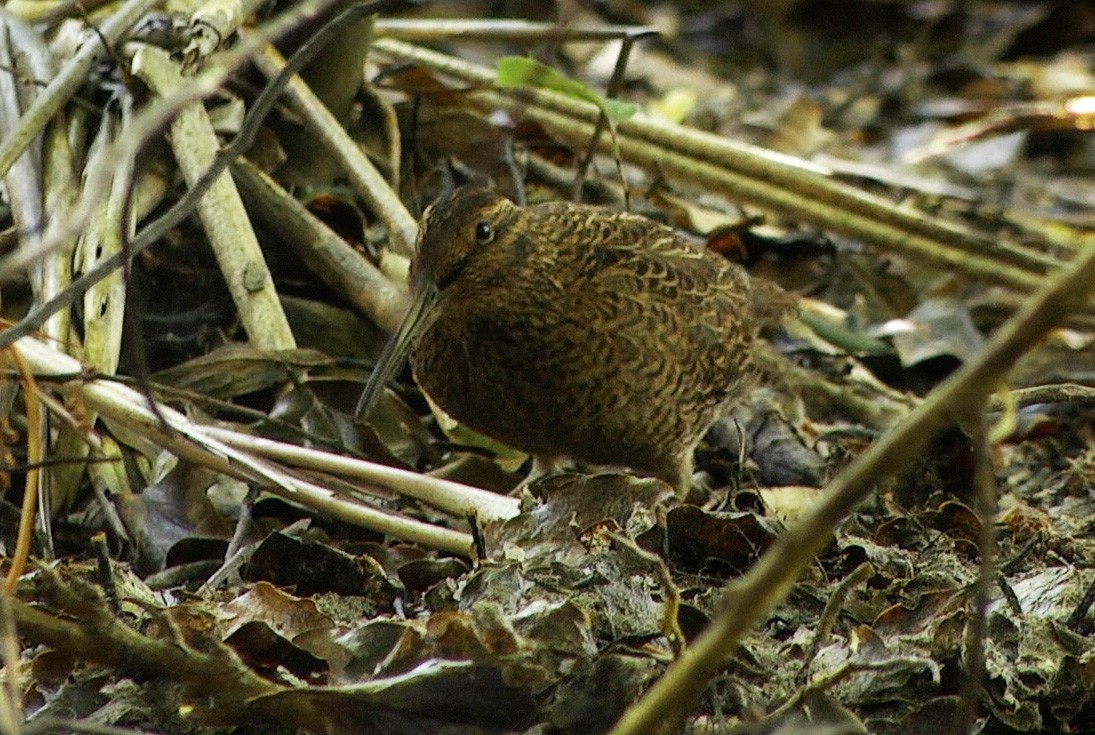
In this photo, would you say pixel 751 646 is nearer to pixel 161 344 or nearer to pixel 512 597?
pixel 512 597

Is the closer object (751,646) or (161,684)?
(161,684)

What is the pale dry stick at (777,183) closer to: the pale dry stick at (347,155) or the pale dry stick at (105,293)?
the pale dry stick at (347,155)

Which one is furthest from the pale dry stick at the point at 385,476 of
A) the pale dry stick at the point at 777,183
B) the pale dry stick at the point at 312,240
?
the pale dry stick at the point at 777,183

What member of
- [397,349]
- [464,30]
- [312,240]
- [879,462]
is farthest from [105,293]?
[879,462]

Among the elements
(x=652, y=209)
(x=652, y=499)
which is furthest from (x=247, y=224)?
(x=652, y=209)

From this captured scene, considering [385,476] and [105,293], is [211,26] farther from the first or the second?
[385,476]

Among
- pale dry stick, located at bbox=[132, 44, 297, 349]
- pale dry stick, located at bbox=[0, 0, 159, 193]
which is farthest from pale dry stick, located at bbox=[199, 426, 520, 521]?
pale dry stick, located at bbox=[0, 0, 159, 193]

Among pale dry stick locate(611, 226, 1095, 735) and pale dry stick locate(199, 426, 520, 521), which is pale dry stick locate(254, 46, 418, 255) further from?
pale dry stick locate(611, 226, 1095, 735)
